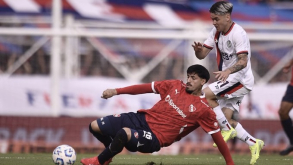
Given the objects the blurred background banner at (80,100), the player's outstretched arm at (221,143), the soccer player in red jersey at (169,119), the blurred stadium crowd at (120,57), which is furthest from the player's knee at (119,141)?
the blurred stadium crowd at (120,57)

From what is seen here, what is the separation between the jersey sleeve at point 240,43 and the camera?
1035 cm

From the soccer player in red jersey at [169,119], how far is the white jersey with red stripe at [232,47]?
1.23 meters

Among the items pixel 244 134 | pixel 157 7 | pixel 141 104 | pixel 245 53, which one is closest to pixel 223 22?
pixel 245 53

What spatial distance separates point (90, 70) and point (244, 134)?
237 inches

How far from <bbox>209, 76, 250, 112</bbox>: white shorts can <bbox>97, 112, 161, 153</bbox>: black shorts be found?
5.43 ft

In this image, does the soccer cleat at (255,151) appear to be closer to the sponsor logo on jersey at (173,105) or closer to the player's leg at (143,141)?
the sponsor logo on jersey at (173,105)

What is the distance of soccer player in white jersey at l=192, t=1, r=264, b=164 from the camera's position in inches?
409

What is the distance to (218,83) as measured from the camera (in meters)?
10.7

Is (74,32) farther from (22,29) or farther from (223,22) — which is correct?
(223,22)

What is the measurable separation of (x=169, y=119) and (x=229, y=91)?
184 centimetres

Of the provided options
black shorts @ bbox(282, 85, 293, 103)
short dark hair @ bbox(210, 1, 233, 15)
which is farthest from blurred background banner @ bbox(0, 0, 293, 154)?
short dark hair @ bbox(210, 1, 233, 15)

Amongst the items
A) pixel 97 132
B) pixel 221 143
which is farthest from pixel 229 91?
pixel 97 132

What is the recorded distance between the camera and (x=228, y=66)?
1076cm

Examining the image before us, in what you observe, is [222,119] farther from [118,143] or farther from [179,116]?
[118,143]
